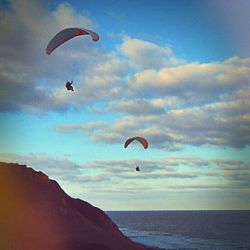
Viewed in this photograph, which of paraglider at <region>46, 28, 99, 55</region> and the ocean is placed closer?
paraglider at <region>46, 28, 99, 55</region>

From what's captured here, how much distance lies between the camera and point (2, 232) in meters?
22.7

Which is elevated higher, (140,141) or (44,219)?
(140,141)

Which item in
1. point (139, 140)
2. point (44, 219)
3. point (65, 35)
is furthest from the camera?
point (44, 219)

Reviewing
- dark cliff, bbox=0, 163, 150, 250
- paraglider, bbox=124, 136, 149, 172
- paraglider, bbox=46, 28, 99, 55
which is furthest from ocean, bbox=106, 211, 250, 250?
paraglider, bbox=46, 28, 99, 55

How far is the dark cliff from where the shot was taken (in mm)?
23094

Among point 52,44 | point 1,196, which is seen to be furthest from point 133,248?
point 52,44

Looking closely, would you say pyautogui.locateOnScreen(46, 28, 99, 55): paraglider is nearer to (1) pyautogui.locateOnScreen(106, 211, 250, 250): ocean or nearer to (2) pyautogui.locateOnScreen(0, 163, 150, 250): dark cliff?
(2) pyautogui.locateOnScreen(0, 163, 150, 250): dark cliff

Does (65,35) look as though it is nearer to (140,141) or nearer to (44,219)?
(140,141)

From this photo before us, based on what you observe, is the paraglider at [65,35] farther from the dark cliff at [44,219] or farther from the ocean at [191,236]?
the ocean at [191,236]

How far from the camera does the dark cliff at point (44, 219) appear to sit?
Result: 23.1 meters

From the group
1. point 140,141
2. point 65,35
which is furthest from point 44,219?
point 65,35

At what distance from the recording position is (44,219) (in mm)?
25750

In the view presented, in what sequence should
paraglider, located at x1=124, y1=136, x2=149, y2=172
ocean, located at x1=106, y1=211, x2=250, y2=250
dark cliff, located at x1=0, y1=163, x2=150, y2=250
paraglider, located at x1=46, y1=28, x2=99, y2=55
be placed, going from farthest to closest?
ocean, located at x1=106, y1=211, x2=250, y2=250, dark cliff, located at x1=0, y1=163, x2=150, y2=250, paraglider, located at x1=124, y1=136, x2=149, y2=172, paraglider, located at x1=46, y1=28, x2=99, y2=55

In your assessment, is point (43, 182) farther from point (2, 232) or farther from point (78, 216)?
point (2, 232)
